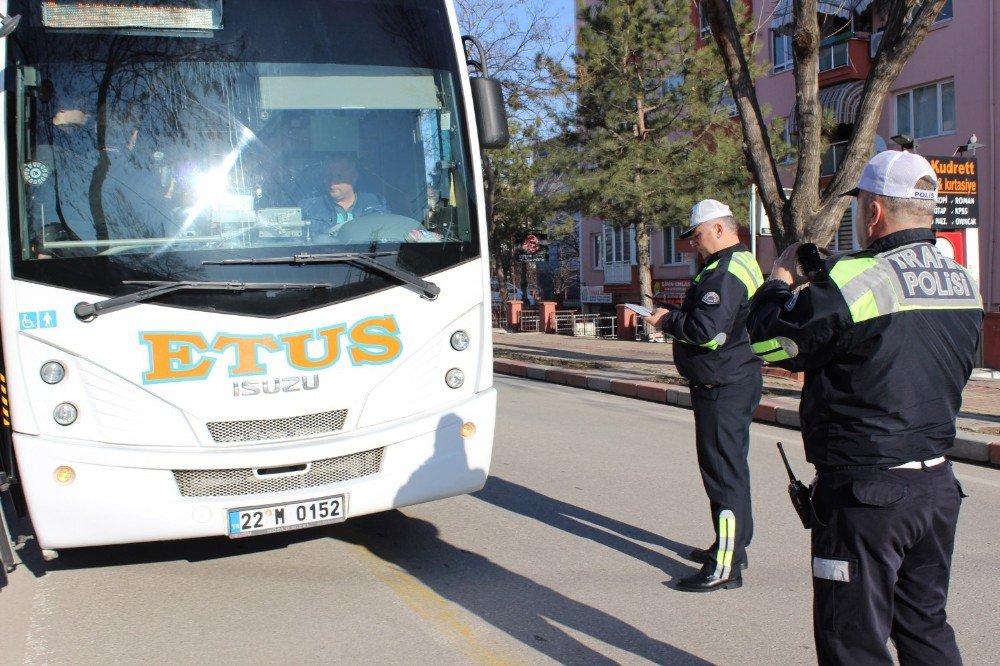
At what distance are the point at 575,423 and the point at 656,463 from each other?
240 centimetres

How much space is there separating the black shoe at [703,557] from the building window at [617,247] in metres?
32.2

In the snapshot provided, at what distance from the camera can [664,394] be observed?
12422mm

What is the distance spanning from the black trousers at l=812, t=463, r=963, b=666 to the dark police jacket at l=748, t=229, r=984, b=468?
0.29 ft

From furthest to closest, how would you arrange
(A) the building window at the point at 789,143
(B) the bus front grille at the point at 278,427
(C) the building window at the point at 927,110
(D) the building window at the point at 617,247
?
(D) the building window at the point at 617,247
(C) the building window at the point at 927,110
(A) the building window at the point at 789,143
(B) the bus front grille at the point at 278,427

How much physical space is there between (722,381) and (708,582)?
104 cm

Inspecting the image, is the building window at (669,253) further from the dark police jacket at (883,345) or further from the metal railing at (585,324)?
the dark police jacket at (883,345)

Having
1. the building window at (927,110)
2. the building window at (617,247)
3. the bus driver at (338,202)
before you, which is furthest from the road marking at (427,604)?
the building window at (617,247)

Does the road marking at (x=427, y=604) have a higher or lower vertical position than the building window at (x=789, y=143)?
lower

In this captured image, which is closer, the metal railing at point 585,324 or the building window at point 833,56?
the building window at point 833,56

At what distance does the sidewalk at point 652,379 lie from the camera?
8906 mm

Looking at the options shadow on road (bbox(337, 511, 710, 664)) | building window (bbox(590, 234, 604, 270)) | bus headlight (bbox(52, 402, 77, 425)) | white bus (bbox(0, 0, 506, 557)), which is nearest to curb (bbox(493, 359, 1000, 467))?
shadow on road (bbox(337, 511, 710, 664))

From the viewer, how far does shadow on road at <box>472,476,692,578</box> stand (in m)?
5.43

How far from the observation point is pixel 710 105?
23688 millimetres

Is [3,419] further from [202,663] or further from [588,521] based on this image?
[588,521]
